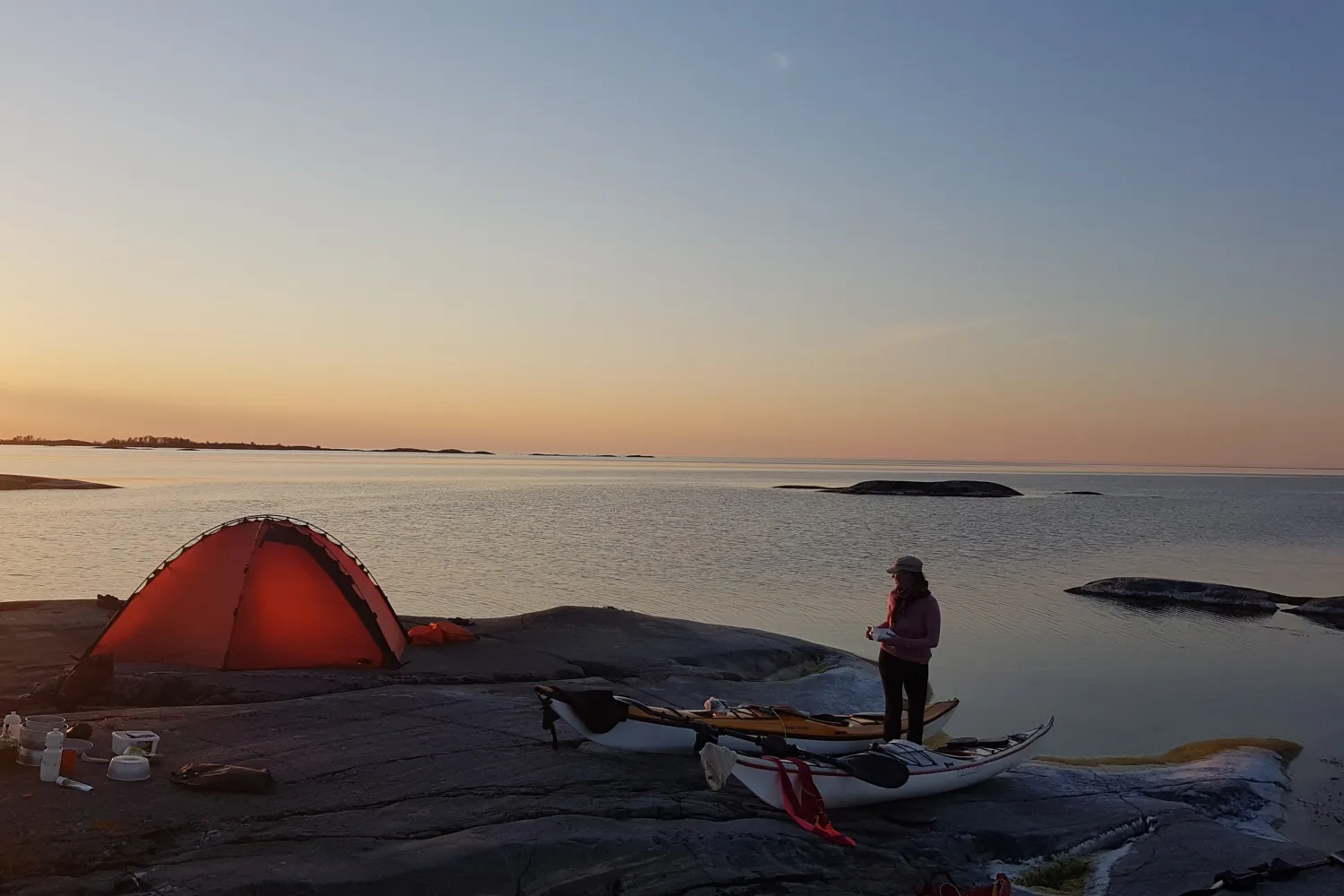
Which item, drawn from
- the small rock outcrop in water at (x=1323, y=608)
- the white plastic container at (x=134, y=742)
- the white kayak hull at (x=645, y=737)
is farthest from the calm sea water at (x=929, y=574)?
the white plastic container at (x=134, y=742)

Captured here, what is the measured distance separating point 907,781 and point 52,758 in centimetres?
793

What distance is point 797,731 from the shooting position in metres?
10.5

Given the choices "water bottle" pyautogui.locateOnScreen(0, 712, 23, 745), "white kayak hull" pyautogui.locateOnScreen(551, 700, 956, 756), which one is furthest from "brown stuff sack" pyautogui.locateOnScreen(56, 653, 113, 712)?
"white kayak hull" pyautogui.locateOnScreen(551, 700, 956, 756)

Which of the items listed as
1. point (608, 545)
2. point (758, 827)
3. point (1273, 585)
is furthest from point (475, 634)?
point (1273, 585)

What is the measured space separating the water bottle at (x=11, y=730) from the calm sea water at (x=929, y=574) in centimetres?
1239

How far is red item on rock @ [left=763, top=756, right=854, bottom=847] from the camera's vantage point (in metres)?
8.32

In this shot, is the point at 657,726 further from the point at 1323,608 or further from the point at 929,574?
the point at 1323,608

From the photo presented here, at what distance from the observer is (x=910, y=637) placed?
415 inches

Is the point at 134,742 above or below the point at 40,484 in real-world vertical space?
above

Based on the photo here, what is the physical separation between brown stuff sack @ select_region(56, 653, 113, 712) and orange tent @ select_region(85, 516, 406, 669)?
1.41m

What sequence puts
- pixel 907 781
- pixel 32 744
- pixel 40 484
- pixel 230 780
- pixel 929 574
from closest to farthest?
pixel 230 780 < pixel 32 744 < pixel 907 781 < pixel 929 574 < pixel 40 484

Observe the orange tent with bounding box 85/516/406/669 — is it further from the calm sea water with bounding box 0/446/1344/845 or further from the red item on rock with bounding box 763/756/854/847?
the calm sea water with bounding box 0/446/1344/845

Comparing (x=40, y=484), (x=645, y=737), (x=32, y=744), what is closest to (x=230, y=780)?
(x=32, y=744)

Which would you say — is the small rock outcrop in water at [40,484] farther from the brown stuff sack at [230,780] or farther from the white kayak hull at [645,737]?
the white kayak hull at [645,737]
